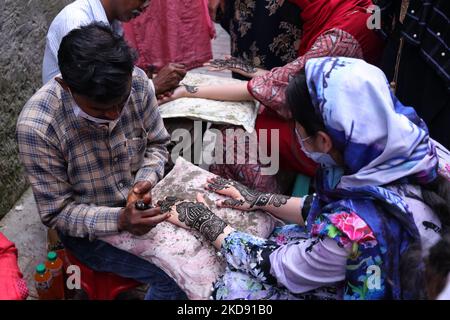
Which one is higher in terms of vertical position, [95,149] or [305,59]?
[305,59]

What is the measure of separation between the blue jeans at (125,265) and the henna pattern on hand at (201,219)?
0.75ft

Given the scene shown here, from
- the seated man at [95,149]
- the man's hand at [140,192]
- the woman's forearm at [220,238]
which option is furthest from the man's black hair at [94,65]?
the woman's forearm at [220,238]

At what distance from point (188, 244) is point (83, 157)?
21.1 inches

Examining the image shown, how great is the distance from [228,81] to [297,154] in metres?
0.56

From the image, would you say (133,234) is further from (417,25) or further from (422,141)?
(417,25)

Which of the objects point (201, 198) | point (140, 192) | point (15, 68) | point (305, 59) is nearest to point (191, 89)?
point (305, 59)

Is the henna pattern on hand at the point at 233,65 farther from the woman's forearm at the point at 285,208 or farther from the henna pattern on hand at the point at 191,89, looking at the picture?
the woman's forearm at the point at 285,208

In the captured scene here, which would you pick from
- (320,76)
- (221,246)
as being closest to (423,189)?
(320,76)

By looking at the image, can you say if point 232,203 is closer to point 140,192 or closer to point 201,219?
point 201,219

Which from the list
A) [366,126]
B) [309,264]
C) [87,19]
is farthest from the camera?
[87,19]

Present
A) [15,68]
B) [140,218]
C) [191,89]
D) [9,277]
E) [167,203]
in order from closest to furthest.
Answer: [9,277] → [140,218] → [167,203] → [191,89] → [15,68]

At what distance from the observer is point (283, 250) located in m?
1.73

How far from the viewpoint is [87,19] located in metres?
2.34

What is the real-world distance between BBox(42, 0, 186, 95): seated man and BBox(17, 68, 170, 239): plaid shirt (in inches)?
18.0
